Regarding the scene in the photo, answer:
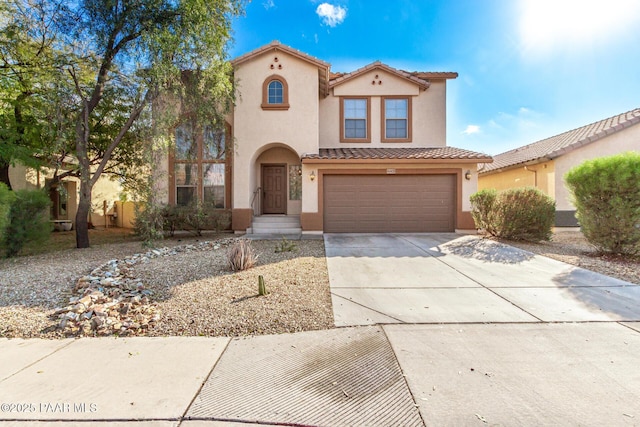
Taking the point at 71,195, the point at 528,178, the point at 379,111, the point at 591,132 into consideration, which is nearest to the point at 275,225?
the point at 379,111

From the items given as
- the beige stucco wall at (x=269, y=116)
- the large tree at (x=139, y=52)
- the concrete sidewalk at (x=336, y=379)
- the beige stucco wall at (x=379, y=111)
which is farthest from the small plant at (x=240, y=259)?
the beige stucco wall at (x=379, y=111)

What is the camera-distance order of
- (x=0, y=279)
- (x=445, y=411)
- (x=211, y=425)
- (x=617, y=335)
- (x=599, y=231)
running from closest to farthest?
(x=211, y=425) < (x=445, y=411) < (x=617, y=335) < (x=0, y=279) < (x=599, y=231)

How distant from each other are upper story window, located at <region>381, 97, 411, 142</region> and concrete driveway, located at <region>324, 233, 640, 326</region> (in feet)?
21.9

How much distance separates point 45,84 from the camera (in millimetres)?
8672

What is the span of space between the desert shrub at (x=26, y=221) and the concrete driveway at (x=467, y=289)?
7.98m

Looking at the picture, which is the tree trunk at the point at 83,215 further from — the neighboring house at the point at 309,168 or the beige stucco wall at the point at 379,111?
the beige stucco wall at the point at 379,111

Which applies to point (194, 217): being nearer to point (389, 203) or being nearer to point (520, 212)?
point (389, 203)

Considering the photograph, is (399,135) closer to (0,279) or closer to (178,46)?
(178,46)

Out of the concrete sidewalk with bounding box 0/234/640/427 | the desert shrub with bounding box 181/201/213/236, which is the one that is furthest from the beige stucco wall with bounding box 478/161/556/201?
the desert shrub with bounding box 181/201/213/236

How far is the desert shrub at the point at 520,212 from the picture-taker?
9719 millimetres

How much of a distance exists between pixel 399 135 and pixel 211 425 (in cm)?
1323

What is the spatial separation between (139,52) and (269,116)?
16.2 feet

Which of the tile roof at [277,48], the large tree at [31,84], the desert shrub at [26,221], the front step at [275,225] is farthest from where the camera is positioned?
the front step at [275,225]

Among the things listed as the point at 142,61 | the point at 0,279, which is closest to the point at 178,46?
the point at 142,61
